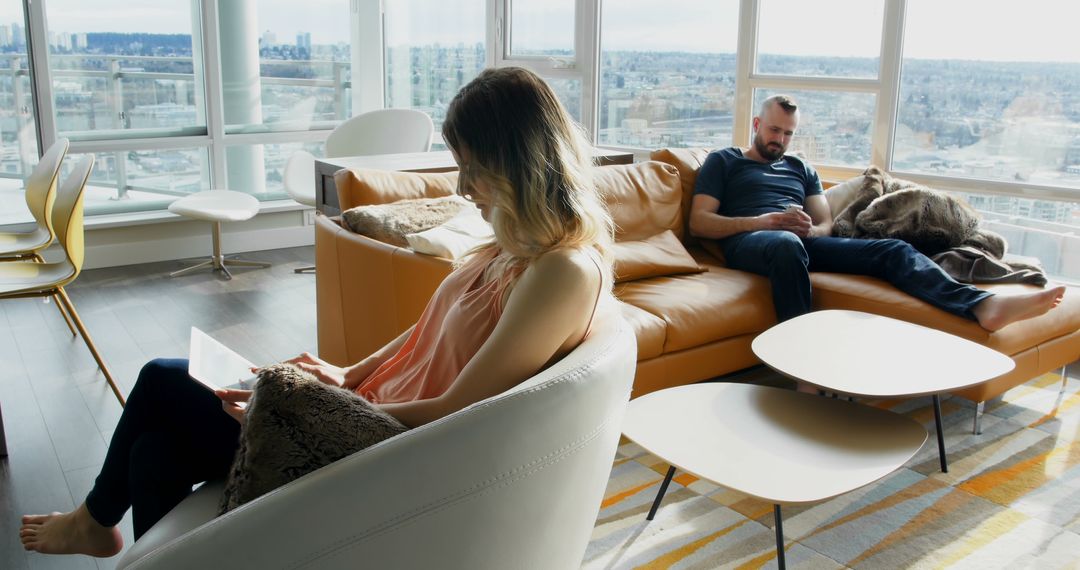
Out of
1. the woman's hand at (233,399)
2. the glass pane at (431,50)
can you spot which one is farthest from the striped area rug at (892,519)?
the glass pane at (431,50)

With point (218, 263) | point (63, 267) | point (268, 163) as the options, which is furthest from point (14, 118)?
point (63, 267)

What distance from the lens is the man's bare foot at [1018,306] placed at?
3002 mm

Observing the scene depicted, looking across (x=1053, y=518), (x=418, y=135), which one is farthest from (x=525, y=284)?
(x=418, y=135)

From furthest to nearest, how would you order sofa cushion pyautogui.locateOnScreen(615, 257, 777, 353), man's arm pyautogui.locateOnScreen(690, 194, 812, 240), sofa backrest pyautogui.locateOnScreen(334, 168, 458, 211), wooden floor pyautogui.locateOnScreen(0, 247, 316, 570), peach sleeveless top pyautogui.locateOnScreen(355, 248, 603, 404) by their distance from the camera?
man's arm pyautogui.locateOnScreen(690, 194, 812, 240) → sofa backrest pyautogui.locateOnScreen(334, 168, 458, 211) → sofa cushion pyautogui.locateOnScreen(615, 257, 777, 353) → wooden floor pyautogui.locateOnScreen(0, 247, 316, 570) → peach sleeveless top pyautogui.locateOnScreen(355, 248, 603, 404)

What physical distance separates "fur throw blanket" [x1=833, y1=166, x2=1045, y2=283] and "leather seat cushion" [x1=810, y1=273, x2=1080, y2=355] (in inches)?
3.1

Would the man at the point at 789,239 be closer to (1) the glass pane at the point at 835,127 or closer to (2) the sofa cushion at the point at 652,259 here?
(2) the sofa cushion at the point at 652,259

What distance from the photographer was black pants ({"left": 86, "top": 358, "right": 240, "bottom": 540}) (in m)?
1.58

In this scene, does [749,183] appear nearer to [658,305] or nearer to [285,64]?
[658,305]

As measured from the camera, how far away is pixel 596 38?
5570 millimetres

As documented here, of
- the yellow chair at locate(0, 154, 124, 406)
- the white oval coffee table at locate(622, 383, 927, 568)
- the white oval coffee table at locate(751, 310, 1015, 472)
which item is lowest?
the white oval coffee table at locate(622, 383, 927, 568)

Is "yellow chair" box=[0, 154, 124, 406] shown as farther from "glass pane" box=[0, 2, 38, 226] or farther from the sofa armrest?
"glass pane" box=[0, 2, 38, 226]

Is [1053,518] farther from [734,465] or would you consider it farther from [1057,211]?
[1057,211]

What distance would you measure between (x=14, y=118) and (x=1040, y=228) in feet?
17.1

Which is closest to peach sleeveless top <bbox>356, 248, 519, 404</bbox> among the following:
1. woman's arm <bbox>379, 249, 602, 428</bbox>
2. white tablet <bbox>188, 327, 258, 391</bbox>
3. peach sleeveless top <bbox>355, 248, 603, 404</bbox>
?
peach sleeveless top <bbox>355, 248, 603, 404</bbox>
